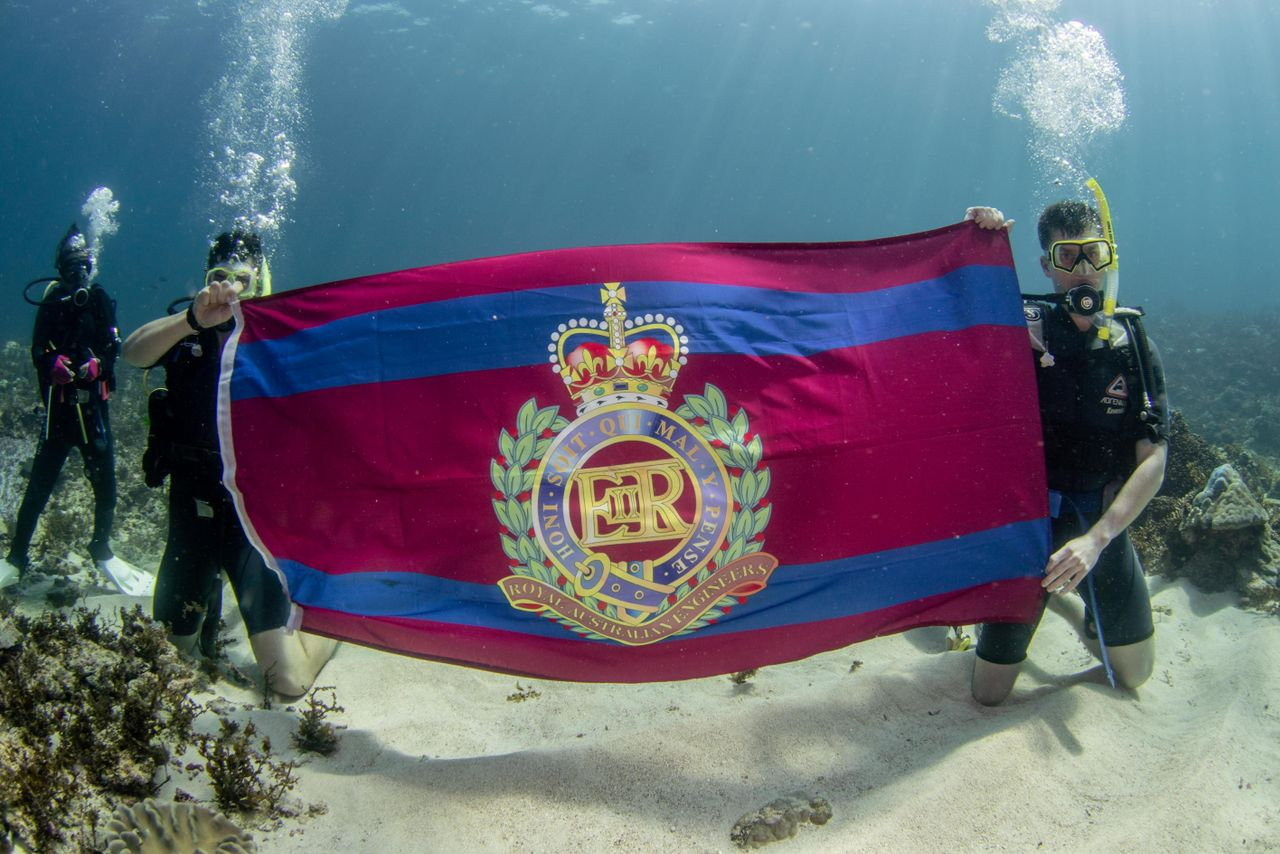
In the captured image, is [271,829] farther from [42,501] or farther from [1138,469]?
[42,501]

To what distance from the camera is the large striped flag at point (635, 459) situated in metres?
3.69

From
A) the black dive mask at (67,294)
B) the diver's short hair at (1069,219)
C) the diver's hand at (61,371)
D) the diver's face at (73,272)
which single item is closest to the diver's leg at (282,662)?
the diver's hand at (61,371)

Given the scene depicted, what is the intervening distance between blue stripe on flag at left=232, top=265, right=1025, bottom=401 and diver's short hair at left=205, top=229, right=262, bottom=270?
3.77ft

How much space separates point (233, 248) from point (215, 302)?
0.95 metres

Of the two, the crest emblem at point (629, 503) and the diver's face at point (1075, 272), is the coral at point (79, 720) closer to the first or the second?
the crest emblem at point (629, 503)

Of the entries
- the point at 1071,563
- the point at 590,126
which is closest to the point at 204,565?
the point at 1071,563

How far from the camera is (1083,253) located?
4.22 meters

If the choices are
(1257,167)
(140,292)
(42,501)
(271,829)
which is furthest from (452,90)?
(1257,167)

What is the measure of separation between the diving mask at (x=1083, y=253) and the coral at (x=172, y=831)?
16.9ft

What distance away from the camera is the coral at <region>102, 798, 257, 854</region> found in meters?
2.49

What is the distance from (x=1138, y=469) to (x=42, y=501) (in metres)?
9.25

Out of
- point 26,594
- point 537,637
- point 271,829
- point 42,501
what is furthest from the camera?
point 42,501

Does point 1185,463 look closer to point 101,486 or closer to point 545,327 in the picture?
point 545,327

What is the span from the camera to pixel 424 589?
370 centimetres
